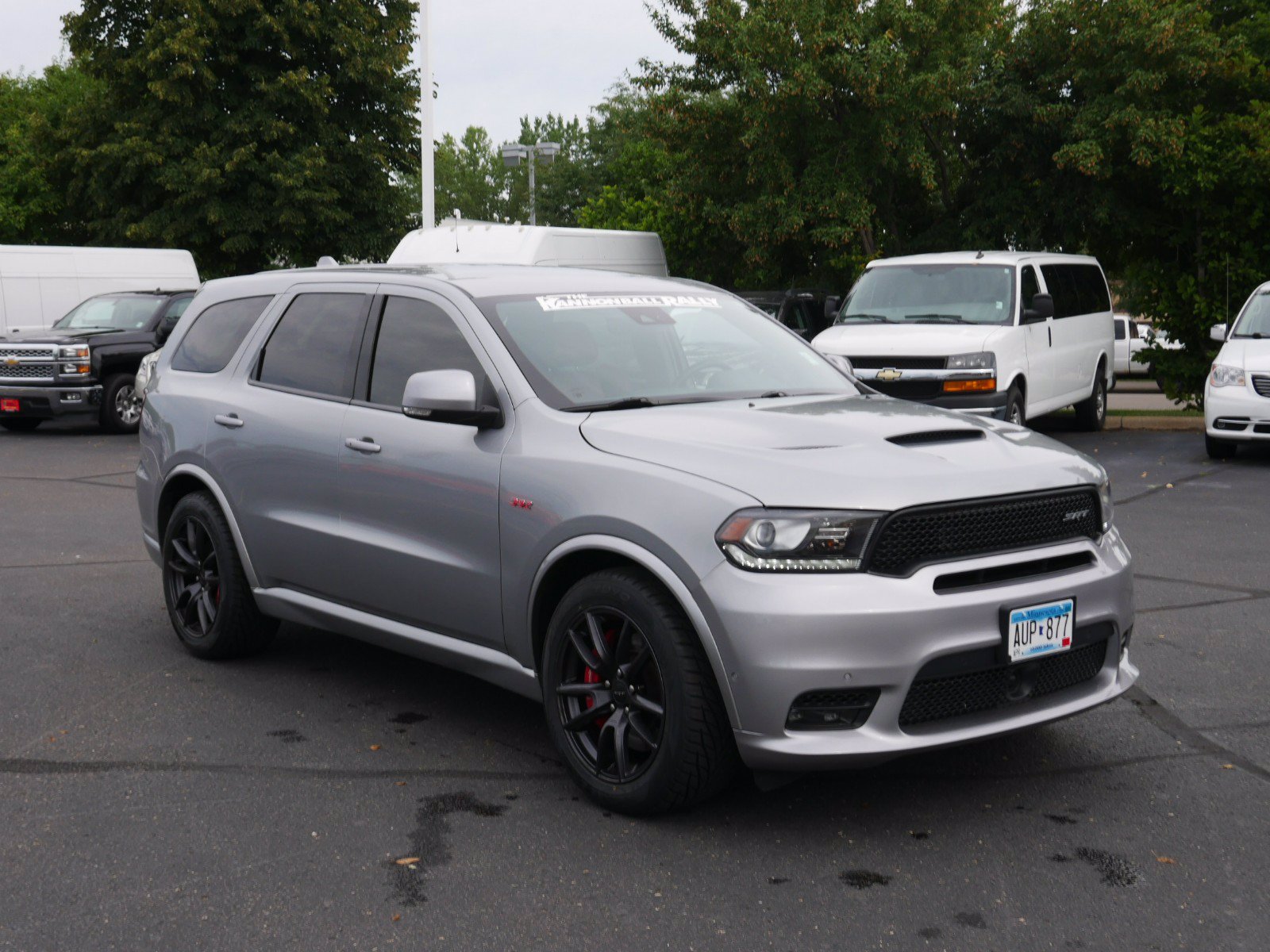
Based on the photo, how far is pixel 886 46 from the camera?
19.1 metres

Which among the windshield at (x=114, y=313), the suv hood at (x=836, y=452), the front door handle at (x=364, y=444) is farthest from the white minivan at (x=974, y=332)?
the windshield at (x=114, y=313)

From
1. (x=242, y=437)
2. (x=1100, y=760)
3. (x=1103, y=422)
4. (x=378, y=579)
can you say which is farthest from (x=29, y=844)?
(x=1103, y=422)

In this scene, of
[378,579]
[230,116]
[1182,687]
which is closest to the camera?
[378,579]

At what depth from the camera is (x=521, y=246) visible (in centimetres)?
1714

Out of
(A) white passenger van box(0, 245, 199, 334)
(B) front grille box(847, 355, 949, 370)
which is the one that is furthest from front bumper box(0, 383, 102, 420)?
(B) front grille box(847, 355, 949, 370)

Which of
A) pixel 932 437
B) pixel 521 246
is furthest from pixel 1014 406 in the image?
pixel 932 437

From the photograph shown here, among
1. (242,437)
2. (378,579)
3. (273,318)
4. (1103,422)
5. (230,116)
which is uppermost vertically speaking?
(230,116)

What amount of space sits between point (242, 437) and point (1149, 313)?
15599 mm

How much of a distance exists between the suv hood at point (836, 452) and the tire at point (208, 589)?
7.36 ft

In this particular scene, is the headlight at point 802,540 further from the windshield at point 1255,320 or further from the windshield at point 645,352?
the windshield at point 1255,320

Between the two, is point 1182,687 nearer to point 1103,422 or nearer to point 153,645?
point 153,645

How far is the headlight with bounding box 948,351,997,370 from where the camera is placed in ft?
44.3

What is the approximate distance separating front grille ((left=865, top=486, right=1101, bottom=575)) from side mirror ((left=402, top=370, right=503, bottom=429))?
1.51 m

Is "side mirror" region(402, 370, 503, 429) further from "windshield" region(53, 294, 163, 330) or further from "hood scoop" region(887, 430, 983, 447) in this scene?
"windshield" region(53, 294, 163, 330)
